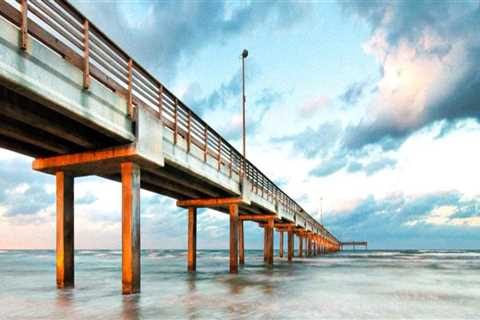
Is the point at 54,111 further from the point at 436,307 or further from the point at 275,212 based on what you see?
the point at 275,212

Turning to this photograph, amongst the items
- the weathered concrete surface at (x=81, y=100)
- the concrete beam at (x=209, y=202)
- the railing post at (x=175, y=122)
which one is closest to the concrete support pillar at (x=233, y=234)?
the concrete beam at (x=209, y=202)

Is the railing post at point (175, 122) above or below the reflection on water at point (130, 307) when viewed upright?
above

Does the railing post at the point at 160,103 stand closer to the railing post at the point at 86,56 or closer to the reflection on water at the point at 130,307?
the railing post at the point at 86,56

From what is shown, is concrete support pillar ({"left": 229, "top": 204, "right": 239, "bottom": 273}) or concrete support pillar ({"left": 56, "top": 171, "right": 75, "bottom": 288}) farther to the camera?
concrete support pillar ({"left": 229, "top": 204, "right": 239, "bottom": 273})

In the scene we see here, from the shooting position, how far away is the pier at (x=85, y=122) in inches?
386

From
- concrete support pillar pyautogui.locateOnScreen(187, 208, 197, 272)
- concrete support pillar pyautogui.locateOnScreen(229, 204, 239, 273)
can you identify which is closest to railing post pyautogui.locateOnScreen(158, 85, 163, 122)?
concrete support pillar pyautogui.locateOnScreen(229, 204, 239, 273)

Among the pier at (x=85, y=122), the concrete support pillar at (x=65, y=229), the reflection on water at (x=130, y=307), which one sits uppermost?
the pier at (x=85, y=122)

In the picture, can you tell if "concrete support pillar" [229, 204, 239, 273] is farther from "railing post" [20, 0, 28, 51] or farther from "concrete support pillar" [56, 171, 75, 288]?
"railing post" [20, 0, 28, 51]

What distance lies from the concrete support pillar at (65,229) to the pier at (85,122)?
4cm

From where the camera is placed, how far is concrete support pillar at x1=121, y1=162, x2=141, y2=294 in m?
14.3

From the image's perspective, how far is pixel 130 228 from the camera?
14.2m

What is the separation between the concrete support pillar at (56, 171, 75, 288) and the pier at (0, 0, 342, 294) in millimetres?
37

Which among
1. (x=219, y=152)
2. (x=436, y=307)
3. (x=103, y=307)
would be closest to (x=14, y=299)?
(x=103, y=307)

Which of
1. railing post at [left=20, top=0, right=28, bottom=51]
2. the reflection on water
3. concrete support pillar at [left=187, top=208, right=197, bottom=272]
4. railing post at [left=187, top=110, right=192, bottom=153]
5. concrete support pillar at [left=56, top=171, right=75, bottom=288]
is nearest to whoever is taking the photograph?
railing post at [left=20, top=0, right=28, bottom=51]
